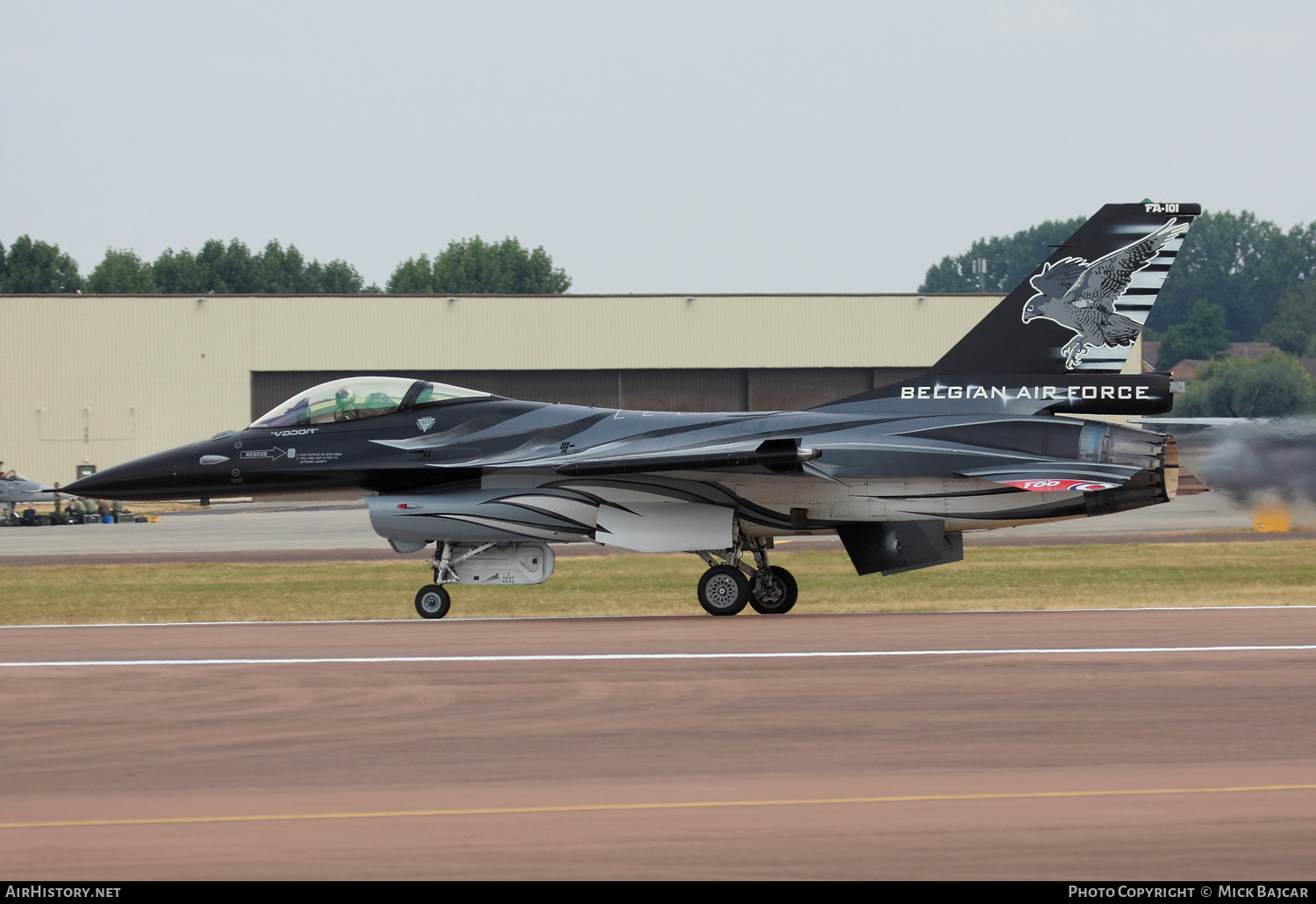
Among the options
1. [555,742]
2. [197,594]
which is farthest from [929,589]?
[555,742]

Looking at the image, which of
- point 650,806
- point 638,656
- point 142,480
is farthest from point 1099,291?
point 142,480

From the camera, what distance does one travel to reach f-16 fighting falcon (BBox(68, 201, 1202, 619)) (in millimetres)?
14883

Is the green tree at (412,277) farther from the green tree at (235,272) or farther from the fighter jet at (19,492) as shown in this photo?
the fighter jet at (19,492)

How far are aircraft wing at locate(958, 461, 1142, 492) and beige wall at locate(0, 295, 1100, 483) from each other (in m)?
41.0

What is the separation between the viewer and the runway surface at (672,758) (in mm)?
5680

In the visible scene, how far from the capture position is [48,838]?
598cm

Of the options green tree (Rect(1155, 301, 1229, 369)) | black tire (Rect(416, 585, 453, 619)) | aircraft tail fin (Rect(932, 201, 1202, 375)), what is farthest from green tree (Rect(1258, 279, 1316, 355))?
black tire (Rect(416, 585, 453, 619))

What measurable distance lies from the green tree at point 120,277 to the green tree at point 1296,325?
4089 inches

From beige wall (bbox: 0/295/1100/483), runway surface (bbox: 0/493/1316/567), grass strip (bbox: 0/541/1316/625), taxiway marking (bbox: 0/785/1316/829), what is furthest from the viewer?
beige wall (bbox: 0/295/1100/483)

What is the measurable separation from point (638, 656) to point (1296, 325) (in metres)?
141

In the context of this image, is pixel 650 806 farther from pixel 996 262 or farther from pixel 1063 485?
pixel 996 262

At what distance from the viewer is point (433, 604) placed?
52.4 feet

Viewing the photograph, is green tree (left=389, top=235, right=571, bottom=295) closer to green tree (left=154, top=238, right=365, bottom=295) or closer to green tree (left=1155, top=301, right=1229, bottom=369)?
green tree (left=154, top=238, right=365, bottom=295)

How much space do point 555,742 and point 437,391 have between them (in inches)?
381
